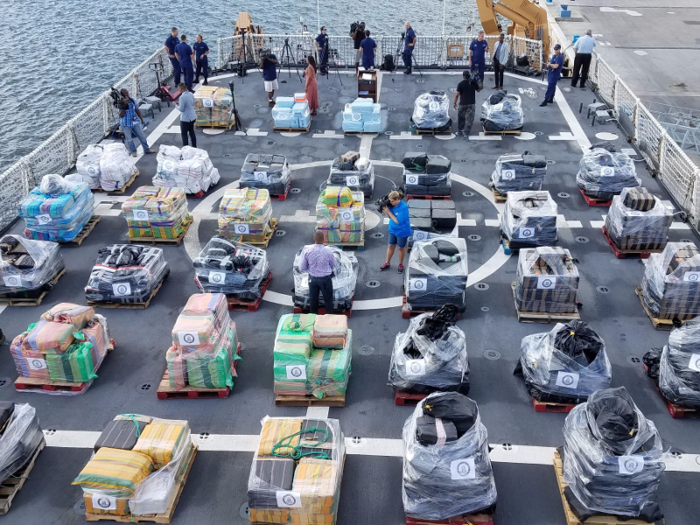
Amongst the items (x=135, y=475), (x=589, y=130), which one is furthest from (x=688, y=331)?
(x=589, y=130)

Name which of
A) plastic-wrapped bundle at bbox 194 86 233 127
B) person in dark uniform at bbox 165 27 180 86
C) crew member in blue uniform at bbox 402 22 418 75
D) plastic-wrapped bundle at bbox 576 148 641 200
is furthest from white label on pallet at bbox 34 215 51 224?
crew member in blue uniform at bbox 402 22 418 75

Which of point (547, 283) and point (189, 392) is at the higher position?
point (547, 283)

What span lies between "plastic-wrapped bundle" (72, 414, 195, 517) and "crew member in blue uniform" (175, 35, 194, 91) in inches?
595

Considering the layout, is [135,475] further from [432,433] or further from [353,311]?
[353,311]

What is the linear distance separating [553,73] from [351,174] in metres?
8.74

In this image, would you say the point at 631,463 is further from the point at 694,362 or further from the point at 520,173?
the point at 520,173

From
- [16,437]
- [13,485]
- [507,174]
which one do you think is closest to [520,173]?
[507,174]

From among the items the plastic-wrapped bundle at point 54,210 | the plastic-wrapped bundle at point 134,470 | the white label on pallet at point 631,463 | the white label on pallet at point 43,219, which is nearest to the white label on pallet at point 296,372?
the plastic-wrapped bundle at point 134,470

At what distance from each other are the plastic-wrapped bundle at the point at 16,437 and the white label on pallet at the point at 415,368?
17.7ft

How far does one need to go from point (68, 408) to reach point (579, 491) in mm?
7578

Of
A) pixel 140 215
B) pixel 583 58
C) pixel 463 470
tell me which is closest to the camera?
pixel 463 470

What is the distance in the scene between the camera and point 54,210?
45.4 ft

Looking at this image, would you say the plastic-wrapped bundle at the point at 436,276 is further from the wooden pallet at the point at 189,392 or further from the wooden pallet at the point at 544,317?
the wooden pallet at the point at 189,392

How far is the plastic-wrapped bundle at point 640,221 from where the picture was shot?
13.1 metres
